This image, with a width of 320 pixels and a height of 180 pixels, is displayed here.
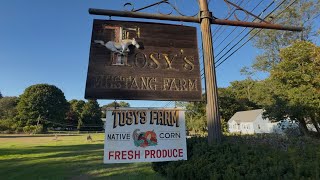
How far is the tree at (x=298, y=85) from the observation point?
21141 millimetres

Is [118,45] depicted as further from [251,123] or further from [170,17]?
[251,123]

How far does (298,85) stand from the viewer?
2259 cm

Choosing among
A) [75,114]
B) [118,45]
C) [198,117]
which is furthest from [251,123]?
[75,114]

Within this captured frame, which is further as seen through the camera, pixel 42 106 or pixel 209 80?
pixel 42 106

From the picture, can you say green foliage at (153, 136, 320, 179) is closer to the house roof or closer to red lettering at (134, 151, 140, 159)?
red lettering at (134, 151, 140, 159)

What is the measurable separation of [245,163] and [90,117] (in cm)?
10036

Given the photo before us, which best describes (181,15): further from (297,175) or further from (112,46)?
(297,175)

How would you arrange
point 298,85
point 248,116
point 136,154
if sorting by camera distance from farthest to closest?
1. point 248,116
2. point 298,85
3. point 136,154

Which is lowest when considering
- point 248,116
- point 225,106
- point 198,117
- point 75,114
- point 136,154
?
point 136,154

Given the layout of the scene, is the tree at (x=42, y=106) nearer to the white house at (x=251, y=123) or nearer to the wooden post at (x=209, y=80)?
the white house at (x=251, y=123)

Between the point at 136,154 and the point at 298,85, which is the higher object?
the point at 298,85

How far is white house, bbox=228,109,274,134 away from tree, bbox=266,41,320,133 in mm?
29097

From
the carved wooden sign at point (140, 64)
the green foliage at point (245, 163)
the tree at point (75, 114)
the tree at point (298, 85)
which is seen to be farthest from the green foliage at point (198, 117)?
the tree at point (75, 114)

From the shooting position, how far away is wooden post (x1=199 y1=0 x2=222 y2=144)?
22.0 feet
